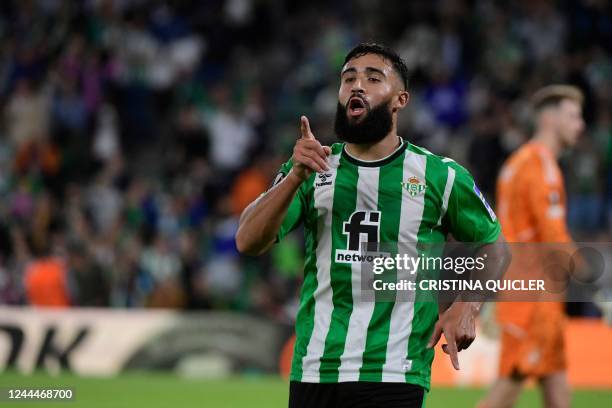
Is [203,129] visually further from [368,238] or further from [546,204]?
[368,238]

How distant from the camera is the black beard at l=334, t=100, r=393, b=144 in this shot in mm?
4535

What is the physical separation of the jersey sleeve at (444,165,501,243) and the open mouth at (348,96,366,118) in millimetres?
507

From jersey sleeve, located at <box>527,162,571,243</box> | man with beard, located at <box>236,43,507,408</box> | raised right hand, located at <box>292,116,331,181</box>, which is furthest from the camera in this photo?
jersey sleeve, located at <box>527,162,571,243</box>

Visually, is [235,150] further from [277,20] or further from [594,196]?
[594,196]

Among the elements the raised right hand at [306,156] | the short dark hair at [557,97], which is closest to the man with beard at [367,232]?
the raised right hand at [306,156]

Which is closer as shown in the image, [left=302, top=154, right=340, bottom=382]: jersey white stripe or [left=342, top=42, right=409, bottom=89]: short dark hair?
[left=302, top=154, right=340, bottom=382]: jersey white stripe

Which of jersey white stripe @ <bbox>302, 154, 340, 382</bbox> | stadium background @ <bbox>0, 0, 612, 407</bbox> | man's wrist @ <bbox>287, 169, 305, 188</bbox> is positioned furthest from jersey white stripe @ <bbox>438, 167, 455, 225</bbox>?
stadium background @ <bbox>0, 0, 612, 407</bbox>

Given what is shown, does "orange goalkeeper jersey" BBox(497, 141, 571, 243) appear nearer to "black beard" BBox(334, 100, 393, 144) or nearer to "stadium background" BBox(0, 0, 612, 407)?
"black beard" BBox(334, 100, 393, 144)

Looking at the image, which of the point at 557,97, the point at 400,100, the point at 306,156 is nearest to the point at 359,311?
the point at 306,156

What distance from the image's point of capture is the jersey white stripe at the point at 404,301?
14.7ft

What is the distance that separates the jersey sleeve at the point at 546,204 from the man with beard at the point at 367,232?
94.8 inches

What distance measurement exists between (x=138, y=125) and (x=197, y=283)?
3.33 metres

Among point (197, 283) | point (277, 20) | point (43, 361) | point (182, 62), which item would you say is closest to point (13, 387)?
point (43, 361)

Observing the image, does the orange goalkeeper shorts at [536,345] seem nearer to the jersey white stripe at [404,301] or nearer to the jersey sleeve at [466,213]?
the jersey sleeve at [466,213]
